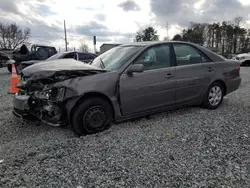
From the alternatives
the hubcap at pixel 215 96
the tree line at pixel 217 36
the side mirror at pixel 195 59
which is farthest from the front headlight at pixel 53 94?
the tree line at pixel 217 36

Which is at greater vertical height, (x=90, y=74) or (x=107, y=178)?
(x=90, y=74)

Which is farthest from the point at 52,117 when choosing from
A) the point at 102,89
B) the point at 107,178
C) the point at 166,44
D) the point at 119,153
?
the point at 166,44

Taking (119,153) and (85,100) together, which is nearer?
(119,153)

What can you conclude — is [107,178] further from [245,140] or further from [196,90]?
[196,90]

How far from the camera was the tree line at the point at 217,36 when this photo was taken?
45500 millimetres

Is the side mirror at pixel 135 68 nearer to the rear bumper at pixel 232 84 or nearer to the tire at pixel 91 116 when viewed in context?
the tire at pixel 91 116

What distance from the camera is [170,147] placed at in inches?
107

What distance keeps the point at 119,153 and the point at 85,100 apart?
3.22 feet

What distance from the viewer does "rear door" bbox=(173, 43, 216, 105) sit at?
3.84 meters

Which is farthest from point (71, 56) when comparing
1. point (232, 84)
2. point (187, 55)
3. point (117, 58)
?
point (232, 84)

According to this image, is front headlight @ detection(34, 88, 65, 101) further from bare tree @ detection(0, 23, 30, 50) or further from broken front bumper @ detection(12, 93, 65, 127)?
bare tree @ detection(0, 23, 30, 50)

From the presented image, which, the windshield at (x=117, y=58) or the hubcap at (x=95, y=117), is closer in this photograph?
the hubcap at (x=95, y=117)

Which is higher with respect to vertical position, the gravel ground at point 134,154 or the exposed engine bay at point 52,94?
the exposed engine bay at point 52,94

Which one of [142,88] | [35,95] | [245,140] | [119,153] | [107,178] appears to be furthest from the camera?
[142,88]
